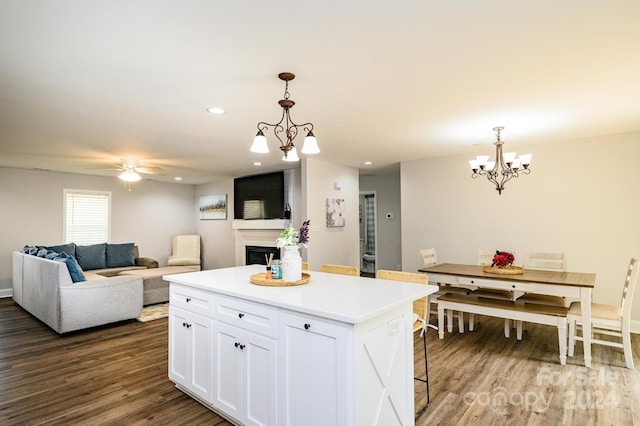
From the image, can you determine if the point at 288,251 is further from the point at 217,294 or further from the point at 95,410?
the point at 95,410

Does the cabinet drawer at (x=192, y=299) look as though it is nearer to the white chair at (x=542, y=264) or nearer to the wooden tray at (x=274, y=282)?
the wooden tray at (x=274, y=282)

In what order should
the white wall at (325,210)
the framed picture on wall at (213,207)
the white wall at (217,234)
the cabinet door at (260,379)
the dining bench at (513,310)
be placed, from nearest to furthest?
1. the cabinet door at (260,379)
2. the dining bench at (513,310)
3. the white wall at (325,210)
4. the white wall at (217,234)
5. the framed picture on wall at (213,207)

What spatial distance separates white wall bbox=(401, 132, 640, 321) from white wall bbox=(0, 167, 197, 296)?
6.03 metres

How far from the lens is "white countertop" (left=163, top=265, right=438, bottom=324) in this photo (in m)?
1.72

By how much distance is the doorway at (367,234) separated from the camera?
841cm

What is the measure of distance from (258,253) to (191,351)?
4680 mm

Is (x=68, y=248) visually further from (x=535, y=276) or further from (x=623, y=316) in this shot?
(x=623, y=316)

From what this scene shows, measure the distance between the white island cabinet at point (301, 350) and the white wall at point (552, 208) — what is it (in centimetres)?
329

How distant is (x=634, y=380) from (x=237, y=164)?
5739 millimetres

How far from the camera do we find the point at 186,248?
833 centimetres

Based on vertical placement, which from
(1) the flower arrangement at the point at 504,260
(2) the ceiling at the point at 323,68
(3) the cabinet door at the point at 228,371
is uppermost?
(2) the ceiling at the point at 323,68

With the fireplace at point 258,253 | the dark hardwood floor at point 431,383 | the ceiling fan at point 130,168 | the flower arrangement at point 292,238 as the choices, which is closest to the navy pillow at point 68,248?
the ceiling fan at point 130,168

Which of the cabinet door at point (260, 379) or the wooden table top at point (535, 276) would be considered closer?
the cabinet door at point (260, 379)

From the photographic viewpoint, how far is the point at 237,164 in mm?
6117
